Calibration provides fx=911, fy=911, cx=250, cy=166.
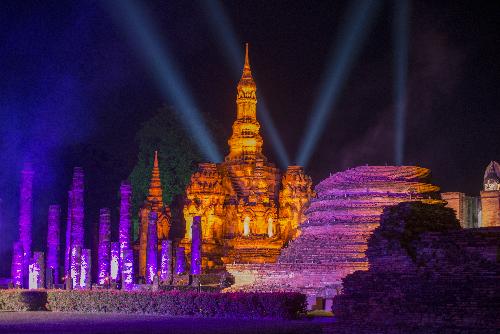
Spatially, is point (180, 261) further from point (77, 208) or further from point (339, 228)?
point (339, 228)

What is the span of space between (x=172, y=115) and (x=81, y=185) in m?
13.0

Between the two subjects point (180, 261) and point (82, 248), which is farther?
point (180, 261)

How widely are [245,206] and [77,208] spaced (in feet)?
29.7

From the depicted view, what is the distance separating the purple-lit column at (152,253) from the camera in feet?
127

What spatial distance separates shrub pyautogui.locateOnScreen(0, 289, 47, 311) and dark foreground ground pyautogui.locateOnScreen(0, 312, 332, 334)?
2.97m

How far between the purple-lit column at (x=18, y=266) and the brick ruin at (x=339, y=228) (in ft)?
36.5

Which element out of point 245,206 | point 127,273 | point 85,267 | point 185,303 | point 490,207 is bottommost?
point 185,303

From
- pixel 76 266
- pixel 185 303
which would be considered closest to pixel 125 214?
pixel 76 266

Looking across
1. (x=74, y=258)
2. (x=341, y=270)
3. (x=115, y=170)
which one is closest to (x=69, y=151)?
(x=115, y=170)

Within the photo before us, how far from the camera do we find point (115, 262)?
1597 inches

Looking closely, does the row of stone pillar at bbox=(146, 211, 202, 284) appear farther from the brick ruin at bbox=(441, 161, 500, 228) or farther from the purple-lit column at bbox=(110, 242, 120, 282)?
the brick ruin at bbox=(441, 161, 500, 228)

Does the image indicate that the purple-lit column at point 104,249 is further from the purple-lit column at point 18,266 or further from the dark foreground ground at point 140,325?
the dark foreground ground at point 140,325

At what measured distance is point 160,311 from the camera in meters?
25.8

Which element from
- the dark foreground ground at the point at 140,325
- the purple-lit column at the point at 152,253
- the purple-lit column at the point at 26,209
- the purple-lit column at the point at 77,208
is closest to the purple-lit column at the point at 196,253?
the purple-lit column at the point at 152,253
